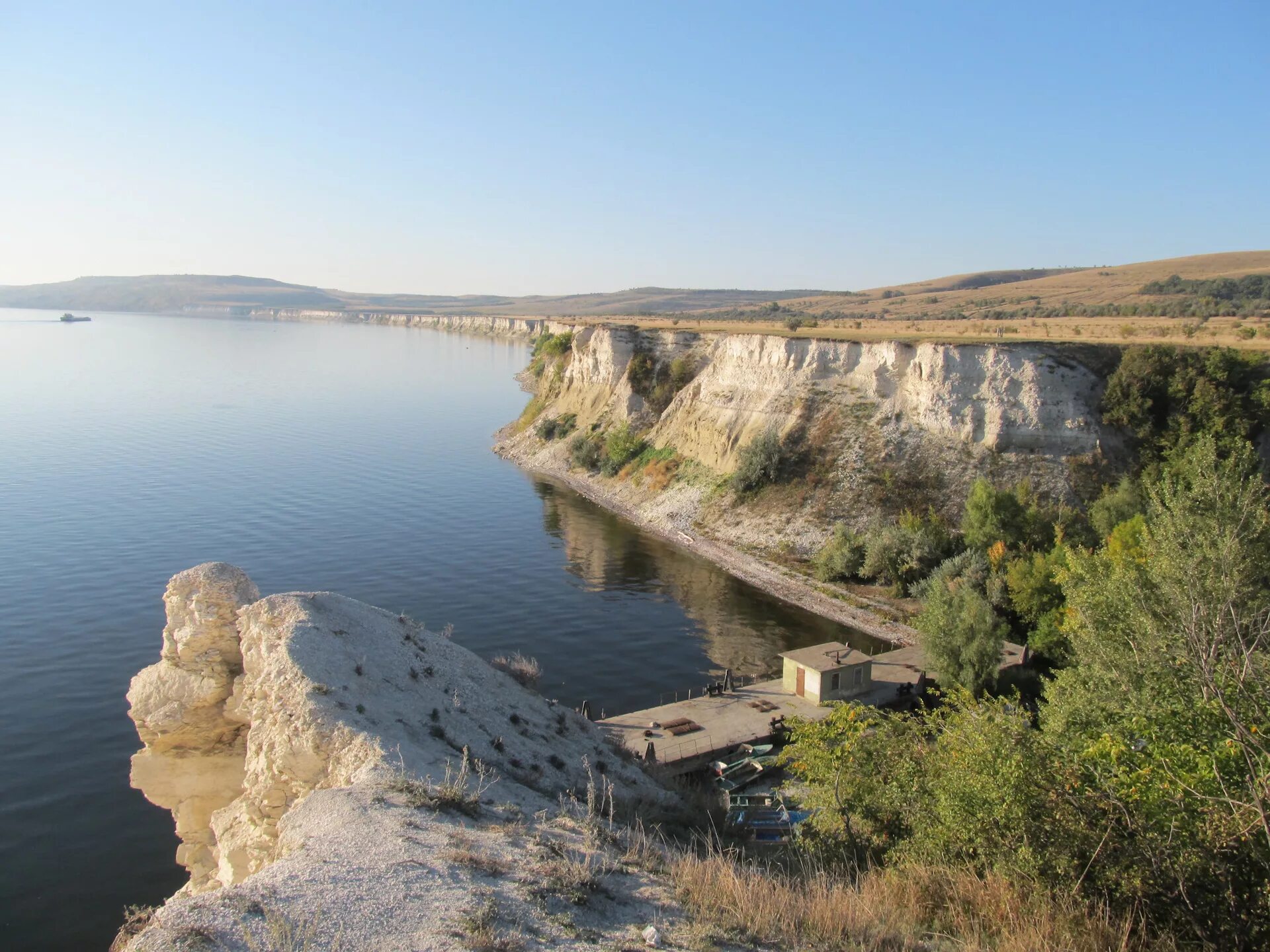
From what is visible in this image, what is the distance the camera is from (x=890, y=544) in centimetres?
4172

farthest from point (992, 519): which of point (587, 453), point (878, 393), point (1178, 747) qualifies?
point (587, 453)

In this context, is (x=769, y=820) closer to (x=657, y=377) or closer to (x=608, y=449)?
(x=608, y=449)

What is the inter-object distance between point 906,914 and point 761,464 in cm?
4185

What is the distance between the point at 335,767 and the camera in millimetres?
14023

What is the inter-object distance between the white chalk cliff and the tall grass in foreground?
5.39ft

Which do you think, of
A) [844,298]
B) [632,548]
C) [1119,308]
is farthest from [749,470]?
[844,298]

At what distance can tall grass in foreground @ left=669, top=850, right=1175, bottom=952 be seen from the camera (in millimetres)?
9023

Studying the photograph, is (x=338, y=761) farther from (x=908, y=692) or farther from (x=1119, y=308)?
(x=1119, y=308)

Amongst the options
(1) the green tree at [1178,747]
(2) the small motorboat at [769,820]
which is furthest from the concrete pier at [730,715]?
(1) the green tree at [1178,747]

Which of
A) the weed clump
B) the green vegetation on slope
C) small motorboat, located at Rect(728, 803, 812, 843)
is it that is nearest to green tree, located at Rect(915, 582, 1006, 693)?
the green vegetation on slope

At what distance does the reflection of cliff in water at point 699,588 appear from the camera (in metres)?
37.0

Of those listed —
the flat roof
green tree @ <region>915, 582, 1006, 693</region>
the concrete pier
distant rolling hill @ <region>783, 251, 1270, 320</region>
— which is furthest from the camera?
distant rolling hill @ <region>783, 251, 1270, 320</region>

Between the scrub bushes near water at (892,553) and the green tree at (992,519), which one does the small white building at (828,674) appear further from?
the green tree at (992,519)

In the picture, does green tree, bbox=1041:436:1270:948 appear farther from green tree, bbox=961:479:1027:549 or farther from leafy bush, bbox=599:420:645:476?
leafy bush, bbox=599:420:645:476
